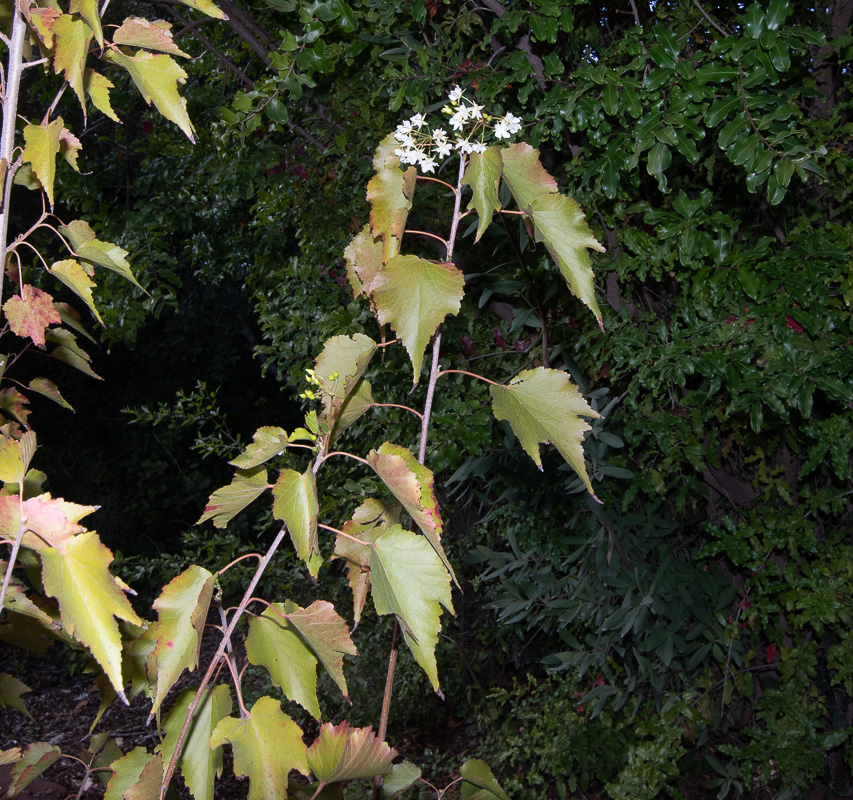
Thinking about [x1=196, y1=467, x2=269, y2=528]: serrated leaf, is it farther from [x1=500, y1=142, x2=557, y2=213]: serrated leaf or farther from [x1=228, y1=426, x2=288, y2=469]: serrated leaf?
[x1=500, y1=142, x2=557, y2=213]: serrated leaf

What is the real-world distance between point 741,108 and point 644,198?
0.44 meters

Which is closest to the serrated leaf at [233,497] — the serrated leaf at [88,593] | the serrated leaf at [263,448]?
the serrated leaf at [263,448]

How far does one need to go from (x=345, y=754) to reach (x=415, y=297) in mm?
335

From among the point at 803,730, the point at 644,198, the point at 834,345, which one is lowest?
the point at 803,730

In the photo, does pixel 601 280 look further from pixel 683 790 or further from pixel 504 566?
pixel 683 790

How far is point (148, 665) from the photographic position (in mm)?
602

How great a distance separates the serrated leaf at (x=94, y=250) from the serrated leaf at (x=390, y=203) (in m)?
0.21

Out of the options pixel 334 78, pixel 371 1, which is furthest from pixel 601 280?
pixel 334 78

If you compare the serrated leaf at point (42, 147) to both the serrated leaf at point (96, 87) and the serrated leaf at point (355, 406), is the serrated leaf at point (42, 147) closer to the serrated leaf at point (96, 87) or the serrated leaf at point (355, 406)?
the serrated leaf at point (96, 87)

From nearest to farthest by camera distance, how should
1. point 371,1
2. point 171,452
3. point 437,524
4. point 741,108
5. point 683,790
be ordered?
point 437,524 < point 741,108 < point 371,1 < point 683,790 < point 171,452

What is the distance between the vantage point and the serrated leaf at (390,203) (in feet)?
2.01

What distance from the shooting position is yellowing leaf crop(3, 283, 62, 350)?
2.06 feet

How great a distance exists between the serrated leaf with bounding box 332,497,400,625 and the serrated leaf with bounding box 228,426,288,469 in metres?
0.09

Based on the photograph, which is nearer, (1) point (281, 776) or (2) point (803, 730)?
(1) point (281, 776)
